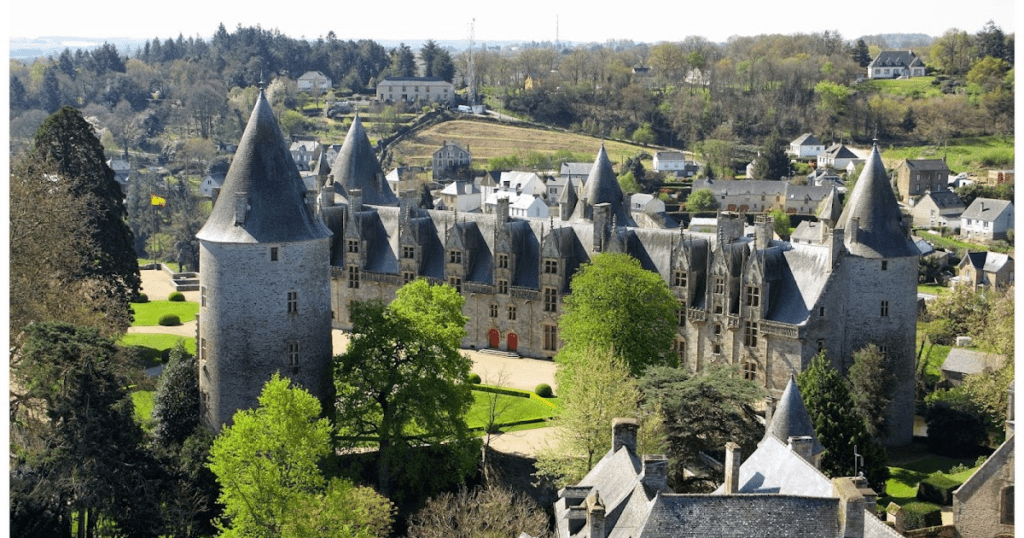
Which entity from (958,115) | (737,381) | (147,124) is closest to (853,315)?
(737,381)

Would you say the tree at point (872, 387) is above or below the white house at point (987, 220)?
below

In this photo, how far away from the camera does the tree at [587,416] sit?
160 feet

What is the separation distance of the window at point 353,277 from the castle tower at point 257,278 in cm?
2112

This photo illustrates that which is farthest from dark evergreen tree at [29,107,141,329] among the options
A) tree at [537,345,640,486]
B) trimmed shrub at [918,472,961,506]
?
trimmed shrub at [918,472,961,506]

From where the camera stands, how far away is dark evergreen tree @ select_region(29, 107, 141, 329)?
69500 millimetres

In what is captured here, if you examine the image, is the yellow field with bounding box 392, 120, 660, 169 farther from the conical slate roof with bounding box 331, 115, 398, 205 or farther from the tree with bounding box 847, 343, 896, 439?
the tree with bounding box 847, 343, 896, 439

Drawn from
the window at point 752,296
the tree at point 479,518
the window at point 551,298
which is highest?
the window at point 752,296

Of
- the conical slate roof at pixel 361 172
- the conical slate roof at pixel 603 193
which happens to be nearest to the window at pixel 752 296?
the conical slate roof at pixel 603 193

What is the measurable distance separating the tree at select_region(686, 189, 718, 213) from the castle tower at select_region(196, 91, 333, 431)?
3529 inches

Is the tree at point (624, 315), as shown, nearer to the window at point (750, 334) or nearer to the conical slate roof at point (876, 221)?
the window at point (750, 334)

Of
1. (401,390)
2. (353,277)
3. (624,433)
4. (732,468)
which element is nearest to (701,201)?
(353,277)

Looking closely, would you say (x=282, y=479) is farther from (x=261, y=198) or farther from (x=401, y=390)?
(x=261, y=198)

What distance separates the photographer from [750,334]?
207ft

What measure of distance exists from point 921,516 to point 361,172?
40.0 m
